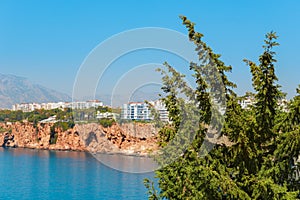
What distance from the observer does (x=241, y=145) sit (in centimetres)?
287

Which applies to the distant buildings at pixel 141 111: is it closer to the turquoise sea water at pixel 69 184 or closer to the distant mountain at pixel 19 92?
the turquoise sea water at pixel 69 184

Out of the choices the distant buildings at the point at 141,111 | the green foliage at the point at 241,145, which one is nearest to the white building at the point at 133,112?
the distant buildings at the point at 141,111

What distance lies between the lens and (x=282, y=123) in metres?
2.94

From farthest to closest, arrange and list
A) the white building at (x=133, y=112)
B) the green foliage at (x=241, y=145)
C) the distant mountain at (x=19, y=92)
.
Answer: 1. the distant mountain at (x=19, y=92)
2. the white building at (x=133, y=112)
3. the green foliage at (x=241, y=145)

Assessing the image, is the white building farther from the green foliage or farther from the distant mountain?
the distant mountain

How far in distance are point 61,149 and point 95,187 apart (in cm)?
2153

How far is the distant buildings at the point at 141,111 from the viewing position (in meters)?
3.68

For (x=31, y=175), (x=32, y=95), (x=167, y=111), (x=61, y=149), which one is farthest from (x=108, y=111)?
(x=32, y=95)

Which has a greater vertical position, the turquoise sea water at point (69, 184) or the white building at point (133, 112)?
the white building at point (133, 112)

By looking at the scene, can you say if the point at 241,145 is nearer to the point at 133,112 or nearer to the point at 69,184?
the point at 133,112

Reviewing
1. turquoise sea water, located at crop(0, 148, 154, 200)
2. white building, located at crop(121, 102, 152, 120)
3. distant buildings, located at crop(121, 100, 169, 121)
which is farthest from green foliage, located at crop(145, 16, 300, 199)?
turquoise sea water, located at crop(0, 148, 154, 200)

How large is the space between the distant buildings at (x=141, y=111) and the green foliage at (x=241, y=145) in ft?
1.98

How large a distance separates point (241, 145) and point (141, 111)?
1.71 meters

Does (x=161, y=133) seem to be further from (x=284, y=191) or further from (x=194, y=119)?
(x=284, y=191)
